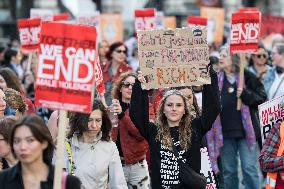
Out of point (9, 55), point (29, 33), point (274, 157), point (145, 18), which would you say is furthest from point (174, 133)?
point (9, 55)

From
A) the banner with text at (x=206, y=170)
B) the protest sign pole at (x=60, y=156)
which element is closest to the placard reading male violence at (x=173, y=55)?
the banner with text at (x=206, y=170)

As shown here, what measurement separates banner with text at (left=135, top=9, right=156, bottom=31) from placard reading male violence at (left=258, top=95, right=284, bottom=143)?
795 cm

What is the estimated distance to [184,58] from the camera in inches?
344

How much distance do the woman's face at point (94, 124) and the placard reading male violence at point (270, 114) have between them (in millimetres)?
1392

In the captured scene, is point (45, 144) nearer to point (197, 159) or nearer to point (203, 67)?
point (197, 159)

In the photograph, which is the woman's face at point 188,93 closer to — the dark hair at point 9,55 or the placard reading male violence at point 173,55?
the placard reading male violence at point 173,55

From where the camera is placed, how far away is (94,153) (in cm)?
767

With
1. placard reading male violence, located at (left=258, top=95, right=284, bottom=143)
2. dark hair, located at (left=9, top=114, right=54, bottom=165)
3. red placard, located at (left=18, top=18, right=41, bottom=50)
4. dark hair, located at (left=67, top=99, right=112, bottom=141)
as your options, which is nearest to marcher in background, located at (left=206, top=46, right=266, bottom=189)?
placard reading male violence, located at (left=258, top=95, right=284, bottom=143)

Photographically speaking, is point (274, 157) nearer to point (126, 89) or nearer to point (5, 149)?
point (5, 149)

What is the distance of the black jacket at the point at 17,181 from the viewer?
230 inches

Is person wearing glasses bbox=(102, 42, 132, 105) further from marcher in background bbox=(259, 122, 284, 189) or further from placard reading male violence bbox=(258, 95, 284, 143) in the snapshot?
marcher in background bbox=(259, 122, 284, 189)

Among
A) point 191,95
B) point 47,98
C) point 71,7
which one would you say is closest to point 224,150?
point 191,95

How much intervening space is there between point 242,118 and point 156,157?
388 centimetres

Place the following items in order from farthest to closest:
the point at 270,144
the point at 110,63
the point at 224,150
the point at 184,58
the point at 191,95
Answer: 1. the point at 110,63
2. the point at 224,150
3. the point at 191,95
4. the point at 184,58
5. the point at 270,144
